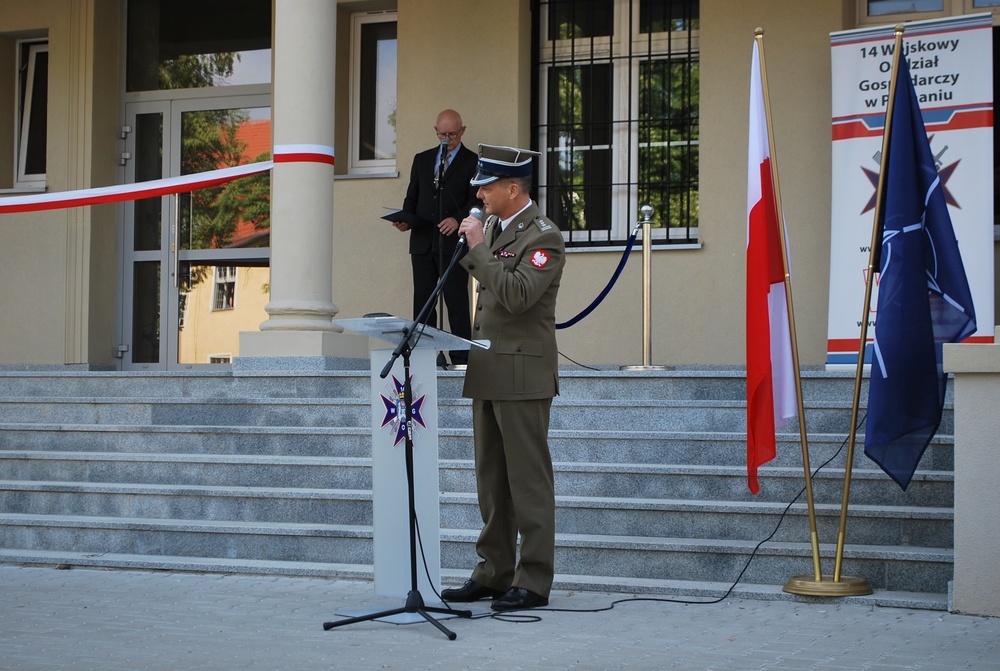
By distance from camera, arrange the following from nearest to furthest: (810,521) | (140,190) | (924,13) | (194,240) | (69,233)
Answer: (810,521) → (140,190) → (924,13) → (69,233) → (194,240)

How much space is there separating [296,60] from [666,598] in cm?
511

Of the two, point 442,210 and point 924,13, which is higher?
point 924,13

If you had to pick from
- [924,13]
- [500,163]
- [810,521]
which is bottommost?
[810,521]

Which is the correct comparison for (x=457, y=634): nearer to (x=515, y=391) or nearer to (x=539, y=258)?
(x=515, y=391)

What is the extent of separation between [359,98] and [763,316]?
6.37 metres

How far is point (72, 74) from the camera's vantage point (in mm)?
12086

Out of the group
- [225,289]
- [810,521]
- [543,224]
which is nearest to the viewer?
[543,224]

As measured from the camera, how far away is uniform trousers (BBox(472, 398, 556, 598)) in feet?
18.6

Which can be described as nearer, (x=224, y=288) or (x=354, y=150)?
(x=354, y=150)

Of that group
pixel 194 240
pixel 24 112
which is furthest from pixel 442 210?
pixel 24 112

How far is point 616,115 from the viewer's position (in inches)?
434

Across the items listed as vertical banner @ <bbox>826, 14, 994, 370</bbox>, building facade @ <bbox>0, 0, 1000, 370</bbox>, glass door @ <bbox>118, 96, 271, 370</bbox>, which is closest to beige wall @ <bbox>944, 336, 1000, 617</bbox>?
vertical banner @ <bbox>826, 14, 994, 370</bbox>

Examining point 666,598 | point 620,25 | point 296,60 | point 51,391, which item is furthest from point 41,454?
point 620,25

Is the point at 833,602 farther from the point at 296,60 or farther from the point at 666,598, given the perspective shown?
the point at 296,60
